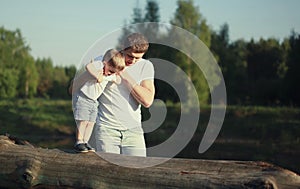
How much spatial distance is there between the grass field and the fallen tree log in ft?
40.1

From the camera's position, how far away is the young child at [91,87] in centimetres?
313

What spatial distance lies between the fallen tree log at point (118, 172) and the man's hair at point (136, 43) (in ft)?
2.35

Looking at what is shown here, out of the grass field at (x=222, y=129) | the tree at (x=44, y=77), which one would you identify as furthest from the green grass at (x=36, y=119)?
the tree at (x=44, y=77)

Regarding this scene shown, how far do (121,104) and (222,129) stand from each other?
18951mm

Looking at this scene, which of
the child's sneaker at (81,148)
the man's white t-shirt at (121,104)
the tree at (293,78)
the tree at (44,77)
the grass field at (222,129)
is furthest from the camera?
the tree at (44,77)

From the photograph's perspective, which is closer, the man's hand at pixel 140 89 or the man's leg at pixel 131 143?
the man's hand at pixel 140 89

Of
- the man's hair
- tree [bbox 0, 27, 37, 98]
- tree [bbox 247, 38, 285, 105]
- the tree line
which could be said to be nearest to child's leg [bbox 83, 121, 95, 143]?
the man's hair

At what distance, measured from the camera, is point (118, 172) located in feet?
8.64

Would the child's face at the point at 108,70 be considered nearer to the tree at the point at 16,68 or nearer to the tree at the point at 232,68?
the tree at the point at 232,68

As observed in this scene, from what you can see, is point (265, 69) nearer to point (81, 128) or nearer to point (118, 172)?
point (81, 128)

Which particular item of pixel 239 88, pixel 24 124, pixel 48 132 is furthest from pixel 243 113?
pixel 24 124

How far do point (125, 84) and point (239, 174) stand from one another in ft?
3.51

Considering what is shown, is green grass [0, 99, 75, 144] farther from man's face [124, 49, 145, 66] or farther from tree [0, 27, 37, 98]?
man's face [124, 49, 145, 66]

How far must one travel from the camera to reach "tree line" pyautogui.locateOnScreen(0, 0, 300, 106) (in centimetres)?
2534
